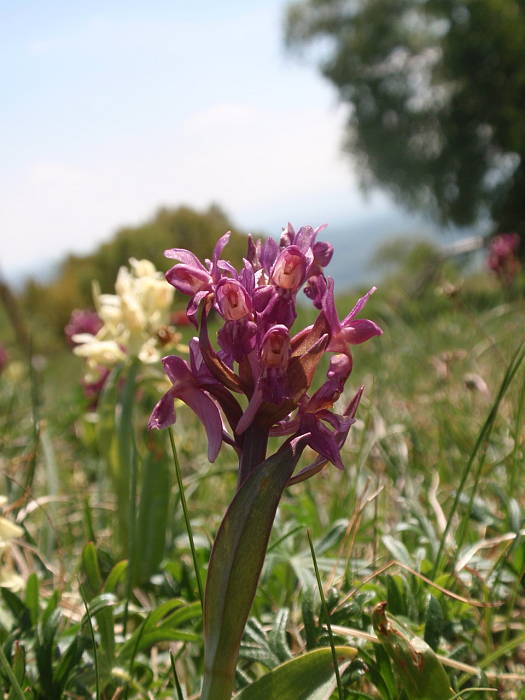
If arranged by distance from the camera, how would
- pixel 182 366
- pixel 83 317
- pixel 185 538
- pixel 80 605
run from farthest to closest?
pixel 83 317 < pixel 185 538 < pixel 80 605 < pixel 182 366

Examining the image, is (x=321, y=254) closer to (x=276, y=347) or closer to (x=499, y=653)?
(x=276, y=347)

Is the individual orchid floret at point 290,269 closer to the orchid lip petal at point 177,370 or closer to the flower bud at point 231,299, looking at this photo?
the flower bud at point 231,299

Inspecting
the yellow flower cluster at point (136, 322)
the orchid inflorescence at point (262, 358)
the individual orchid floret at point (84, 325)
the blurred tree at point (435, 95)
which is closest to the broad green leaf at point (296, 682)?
the orchid inflorescence at point (262, 358)

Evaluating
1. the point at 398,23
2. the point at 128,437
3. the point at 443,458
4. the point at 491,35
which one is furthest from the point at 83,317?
the point at 398,23

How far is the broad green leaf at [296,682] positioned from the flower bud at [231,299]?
42 centimetres

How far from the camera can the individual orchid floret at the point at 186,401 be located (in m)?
0.85

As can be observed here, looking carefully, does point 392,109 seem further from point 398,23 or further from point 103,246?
point 103,246

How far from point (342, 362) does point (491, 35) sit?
1356 centimetres

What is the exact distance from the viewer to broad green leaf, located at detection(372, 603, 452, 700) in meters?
0.90

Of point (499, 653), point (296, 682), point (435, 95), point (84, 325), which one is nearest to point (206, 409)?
point (296, 682)

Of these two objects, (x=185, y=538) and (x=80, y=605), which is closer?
(x=80, y=605)

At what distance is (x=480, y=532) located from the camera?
5.45 ft

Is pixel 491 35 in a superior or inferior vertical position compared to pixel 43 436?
superior

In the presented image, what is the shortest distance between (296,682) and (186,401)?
0.37 m
